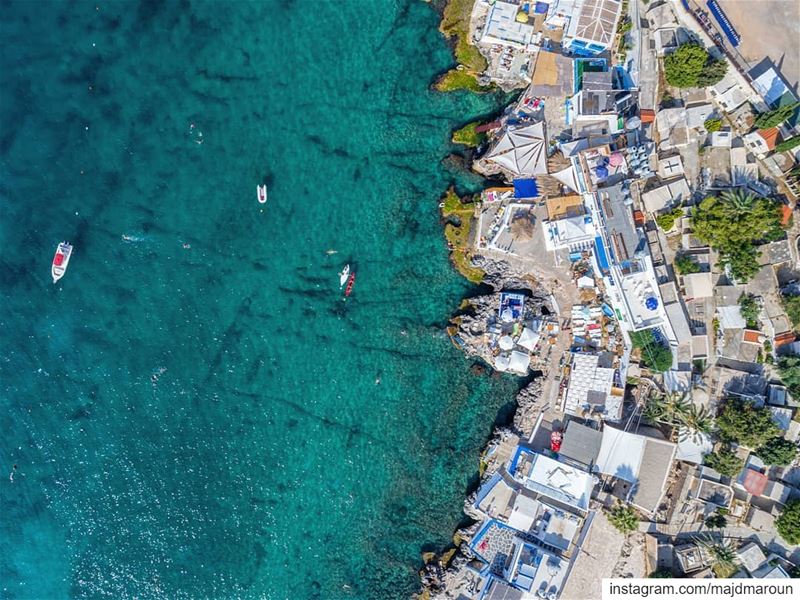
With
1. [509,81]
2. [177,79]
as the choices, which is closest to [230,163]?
[177,79]

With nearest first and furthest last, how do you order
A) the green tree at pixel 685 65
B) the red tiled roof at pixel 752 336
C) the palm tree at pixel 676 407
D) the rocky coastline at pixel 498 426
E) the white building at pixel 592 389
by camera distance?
the green tree at pixel 685 65 → the palm tree at pixel 676 407 → the red tiled roof at pixel 752 336 → the white building at pixel 592 389 → the rocky coastline at pixel 498 426

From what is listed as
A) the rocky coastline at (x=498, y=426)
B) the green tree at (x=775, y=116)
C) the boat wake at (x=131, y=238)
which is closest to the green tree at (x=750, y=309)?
the green tree at (x=775, y=116)

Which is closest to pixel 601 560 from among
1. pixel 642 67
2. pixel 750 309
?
pixel 750 309

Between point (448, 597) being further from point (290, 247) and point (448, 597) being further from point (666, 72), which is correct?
point (666, 72)

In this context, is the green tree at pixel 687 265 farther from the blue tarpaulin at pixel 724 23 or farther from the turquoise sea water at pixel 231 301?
the blue tarpaulin at pixel 724 23

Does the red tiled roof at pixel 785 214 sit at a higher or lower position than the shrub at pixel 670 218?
higher

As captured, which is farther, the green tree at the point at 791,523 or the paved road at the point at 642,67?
the paved road at the point at 642,67

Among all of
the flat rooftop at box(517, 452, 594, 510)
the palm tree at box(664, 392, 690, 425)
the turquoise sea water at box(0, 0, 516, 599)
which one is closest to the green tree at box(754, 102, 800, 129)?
the turquoise sea water at box(0, 0, 516, 599)

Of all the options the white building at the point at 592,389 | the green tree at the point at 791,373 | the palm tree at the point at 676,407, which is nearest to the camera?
the green tree at the point at 791,373
